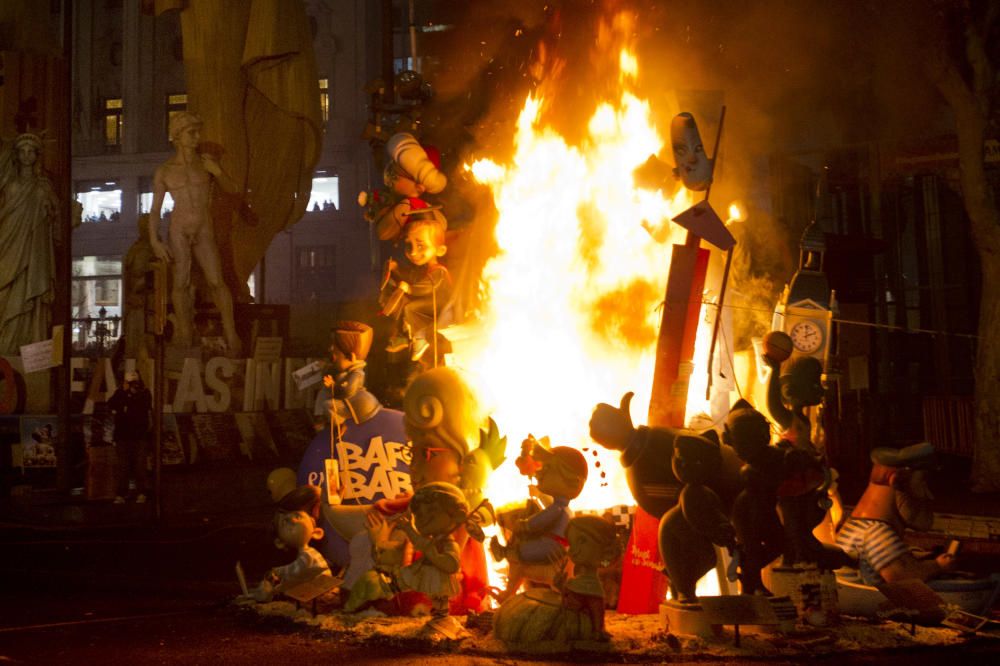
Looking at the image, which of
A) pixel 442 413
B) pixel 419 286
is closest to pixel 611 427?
pixel 442 413

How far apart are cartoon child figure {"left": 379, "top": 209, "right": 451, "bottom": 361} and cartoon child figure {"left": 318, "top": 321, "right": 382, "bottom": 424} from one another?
60 cm

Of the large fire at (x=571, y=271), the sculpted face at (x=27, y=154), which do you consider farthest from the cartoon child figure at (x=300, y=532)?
the sculpted face at (x=27, y=154)

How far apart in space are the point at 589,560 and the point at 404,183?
3765 millimetres

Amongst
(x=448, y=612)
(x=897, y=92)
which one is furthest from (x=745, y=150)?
(x=897, y=92)

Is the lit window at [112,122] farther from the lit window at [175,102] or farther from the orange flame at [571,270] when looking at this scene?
the orange flame at [571,270]

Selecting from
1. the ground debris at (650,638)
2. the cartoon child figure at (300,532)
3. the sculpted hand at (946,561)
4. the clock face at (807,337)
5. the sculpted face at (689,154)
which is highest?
the sculpted face at (689,154)

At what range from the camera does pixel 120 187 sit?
40594 millimetres

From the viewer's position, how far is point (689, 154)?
7617mm

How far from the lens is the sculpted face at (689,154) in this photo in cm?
756

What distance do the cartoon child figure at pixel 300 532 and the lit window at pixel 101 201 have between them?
3603 cm

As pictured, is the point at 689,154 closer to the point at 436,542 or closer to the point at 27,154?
the point at 436,542

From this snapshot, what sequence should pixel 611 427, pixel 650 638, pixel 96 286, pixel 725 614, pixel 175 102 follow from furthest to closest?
pixel 175 102 → pixel 96 286 → pixel 611 427 → pixel 650 638 → pixel 725 614

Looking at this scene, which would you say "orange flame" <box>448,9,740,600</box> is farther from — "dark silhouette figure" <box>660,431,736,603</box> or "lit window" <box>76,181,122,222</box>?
"lit window" <box>76,181,122,222</box>

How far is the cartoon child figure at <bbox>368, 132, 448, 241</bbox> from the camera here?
344 inches
